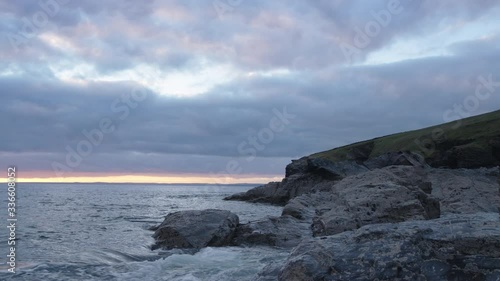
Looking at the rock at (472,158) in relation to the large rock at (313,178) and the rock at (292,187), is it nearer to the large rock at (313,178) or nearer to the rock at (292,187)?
the large rock at (313,178)

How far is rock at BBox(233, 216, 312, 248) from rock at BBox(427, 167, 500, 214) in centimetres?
1188

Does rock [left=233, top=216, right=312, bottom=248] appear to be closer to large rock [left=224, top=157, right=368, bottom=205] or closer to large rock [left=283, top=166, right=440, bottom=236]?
large rock [left=283, top=166, right=440, bottom=236]

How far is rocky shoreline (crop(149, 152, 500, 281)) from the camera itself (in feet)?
25.1

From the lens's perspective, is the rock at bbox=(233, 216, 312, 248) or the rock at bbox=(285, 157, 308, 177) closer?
the rock at bbox=(233, 216, 312, 248)

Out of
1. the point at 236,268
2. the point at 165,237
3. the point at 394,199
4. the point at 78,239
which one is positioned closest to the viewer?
the point at 236,268

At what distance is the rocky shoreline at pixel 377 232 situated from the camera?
7637mm

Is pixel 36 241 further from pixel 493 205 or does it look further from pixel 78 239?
pixel 493 205

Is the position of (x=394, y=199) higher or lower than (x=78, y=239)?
higher

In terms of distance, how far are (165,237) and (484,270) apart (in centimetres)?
1705

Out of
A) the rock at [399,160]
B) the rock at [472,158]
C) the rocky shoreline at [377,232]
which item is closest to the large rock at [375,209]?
the rocky shoreline at [377,232]

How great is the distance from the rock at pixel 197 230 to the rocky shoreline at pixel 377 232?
50mm

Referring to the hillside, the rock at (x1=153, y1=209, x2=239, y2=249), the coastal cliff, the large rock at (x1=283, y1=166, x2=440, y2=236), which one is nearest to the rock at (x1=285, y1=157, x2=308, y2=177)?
the hillside

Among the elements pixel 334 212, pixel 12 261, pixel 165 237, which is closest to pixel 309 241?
pixel 334 212

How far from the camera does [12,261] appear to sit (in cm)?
1598
